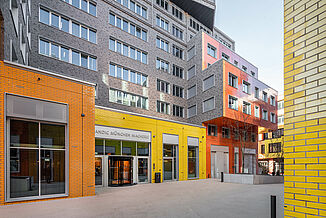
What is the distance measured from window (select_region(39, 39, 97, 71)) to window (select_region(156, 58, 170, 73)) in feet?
31.9

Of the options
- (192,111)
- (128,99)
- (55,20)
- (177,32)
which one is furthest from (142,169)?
(177,32)

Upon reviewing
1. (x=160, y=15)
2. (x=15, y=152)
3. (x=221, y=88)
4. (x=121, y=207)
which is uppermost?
(x=160, y=15)

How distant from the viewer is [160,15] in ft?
107

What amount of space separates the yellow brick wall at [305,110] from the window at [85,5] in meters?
23.4

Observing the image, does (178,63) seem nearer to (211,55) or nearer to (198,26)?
(211,55)

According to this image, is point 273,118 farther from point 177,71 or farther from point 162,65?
point 162,65

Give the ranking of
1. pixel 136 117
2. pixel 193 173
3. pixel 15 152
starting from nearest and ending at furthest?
pixel 15 152 < pixel 136 117 < pixel 193 173

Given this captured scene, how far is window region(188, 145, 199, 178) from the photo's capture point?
1062 inches

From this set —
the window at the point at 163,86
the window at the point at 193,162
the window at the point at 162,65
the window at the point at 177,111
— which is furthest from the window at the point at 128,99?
the window at the point at 193,162

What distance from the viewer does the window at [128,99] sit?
24872 millimetres

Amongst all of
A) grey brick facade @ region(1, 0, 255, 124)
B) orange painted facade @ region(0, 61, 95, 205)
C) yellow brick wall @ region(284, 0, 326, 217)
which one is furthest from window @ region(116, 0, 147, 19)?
yellow brick wall @ region(284, 0, 326, 217)

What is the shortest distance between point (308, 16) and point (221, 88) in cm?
2521

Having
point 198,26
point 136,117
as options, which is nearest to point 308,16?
point 136,117

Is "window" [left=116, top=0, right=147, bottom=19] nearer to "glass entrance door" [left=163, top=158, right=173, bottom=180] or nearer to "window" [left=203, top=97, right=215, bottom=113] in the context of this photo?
"window" [left=203, top=97, right=215, bottom=113]
